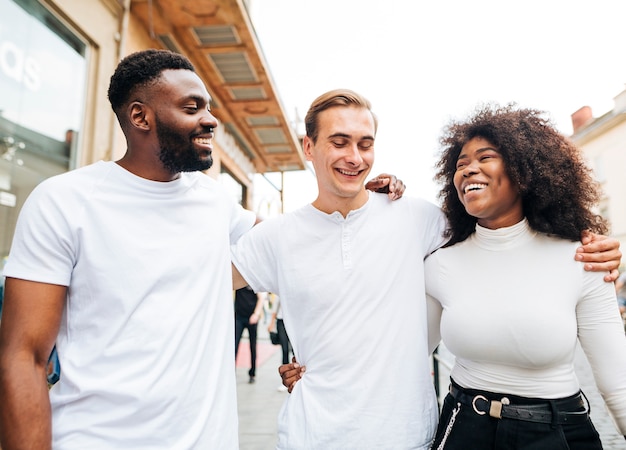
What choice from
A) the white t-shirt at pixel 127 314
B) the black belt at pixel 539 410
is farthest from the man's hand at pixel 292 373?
the black belt at pixel 539 410

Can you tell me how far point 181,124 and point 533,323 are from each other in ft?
5.07

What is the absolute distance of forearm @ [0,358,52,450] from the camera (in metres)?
1.20

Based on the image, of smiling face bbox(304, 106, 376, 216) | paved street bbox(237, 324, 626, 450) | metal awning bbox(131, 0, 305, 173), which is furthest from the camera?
metal awning bbox(131, 0, 305, 173)

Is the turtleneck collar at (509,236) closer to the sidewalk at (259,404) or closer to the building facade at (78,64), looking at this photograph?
the sidewalk at (259,404)

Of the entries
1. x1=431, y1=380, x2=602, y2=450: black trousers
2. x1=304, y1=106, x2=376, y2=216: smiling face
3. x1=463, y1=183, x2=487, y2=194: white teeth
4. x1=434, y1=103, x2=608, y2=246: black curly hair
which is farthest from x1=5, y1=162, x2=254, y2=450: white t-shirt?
x1=434, y1=103, x2=608, y2=246: black curly hair

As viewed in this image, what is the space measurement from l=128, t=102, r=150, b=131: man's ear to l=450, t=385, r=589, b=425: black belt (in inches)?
66.8

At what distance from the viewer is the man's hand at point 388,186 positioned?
226 cm

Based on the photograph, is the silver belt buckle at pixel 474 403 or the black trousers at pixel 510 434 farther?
the silver belt buckle at pixel 474 403

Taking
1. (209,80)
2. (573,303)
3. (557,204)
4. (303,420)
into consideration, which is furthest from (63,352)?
(209,80)

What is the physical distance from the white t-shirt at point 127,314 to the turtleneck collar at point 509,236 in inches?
48.4

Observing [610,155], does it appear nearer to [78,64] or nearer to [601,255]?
[78,64]

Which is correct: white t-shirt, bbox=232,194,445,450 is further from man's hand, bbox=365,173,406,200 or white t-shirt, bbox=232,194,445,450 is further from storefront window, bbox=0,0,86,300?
storefront window, bbox=0,0,86,300

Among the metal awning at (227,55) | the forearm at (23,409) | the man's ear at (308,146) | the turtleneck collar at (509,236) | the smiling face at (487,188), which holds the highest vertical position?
the metal awning at (227,55)

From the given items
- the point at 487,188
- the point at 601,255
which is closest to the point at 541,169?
the point at 487,188
